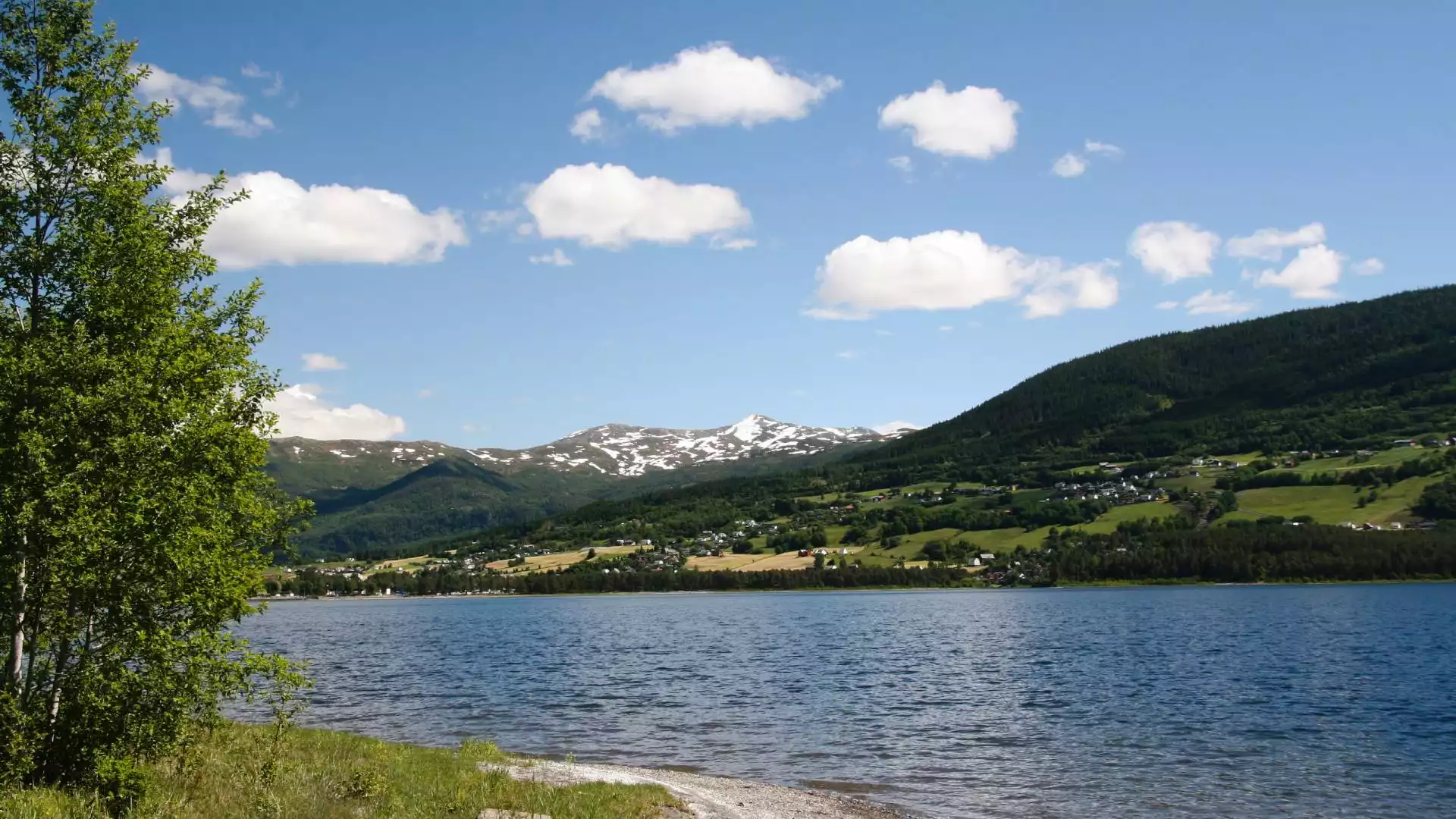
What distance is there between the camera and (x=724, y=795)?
3428 cm

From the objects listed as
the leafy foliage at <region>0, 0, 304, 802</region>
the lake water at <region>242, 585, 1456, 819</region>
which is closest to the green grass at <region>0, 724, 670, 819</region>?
the leafy foliage at <region>0, 0, 304, 802</region>

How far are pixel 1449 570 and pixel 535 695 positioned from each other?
202 m

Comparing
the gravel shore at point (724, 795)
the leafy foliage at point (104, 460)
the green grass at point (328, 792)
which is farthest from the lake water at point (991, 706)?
the leafy foliage at point (104, 460)

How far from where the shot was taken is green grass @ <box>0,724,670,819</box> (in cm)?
2184

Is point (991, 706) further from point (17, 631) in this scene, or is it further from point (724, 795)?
point (17, 631)

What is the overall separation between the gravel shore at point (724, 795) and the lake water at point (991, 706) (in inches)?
115

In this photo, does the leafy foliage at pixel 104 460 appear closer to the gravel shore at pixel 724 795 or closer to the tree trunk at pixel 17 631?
the tree trunk at pixel 17 631

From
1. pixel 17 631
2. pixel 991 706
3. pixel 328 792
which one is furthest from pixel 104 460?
pixel 991 706

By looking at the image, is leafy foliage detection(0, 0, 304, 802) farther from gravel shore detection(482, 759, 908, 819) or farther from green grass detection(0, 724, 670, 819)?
gravel shore detection(482, 759, 908, 819)

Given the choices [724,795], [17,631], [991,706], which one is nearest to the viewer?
[17,631]

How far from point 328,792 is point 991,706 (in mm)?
45089

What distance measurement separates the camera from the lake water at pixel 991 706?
126ft

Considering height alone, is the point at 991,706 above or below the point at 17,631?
below

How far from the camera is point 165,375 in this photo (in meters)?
22.9
